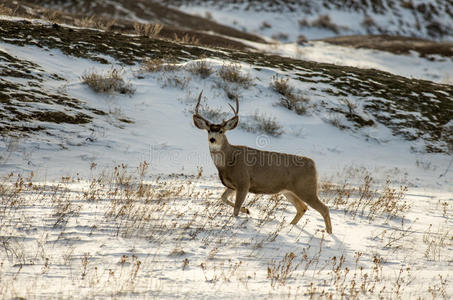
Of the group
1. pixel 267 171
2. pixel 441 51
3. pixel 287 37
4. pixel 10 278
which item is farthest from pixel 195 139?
pixel 287 37

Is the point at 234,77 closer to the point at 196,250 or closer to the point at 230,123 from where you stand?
the point at 230,123

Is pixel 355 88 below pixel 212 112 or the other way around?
the other way around

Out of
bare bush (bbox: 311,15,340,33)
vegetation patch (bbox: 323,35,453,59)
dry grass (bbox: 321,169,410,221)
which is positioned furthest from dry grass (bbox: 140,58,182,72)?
bare bush (bbox: 311,15,340,33)

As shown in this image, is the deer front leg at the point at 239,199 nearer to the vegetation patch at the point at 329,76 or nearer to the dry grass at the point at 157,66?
the dry grass at the point at 157,66

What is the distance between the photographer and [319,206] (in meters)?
7.71

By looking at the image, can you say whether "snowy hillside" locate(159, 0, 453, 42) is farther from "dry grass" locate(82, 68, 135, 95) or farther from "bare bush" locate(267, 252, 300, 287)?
"bare bush" locate(267, 252, 300, 287)

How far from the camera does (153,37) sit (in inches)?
912

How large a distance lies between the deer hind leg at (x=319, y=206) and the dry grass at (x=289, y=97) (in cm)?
988

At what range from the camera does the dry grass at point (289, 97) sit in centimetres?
1738

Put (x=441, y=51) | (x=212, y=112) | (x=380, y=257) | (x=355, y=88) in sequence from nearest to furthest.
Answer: (x=380, y=257) → (x=212, y=112) → (x=355, y=88) → (x=441, y=51)

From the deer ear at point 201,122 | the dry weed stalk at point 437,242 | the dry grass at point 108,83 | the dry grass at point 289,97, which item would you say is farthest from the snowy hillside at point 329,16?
the dry weed stalk at point 437,242

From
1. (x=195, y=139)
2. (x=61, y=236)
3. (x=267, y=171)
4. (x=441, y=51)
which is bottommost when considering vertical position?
→ (x=195, y=139)

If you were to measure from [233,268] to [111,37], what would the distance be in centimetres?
1775

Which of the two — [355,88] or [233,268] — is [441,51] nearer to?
[355,88]
